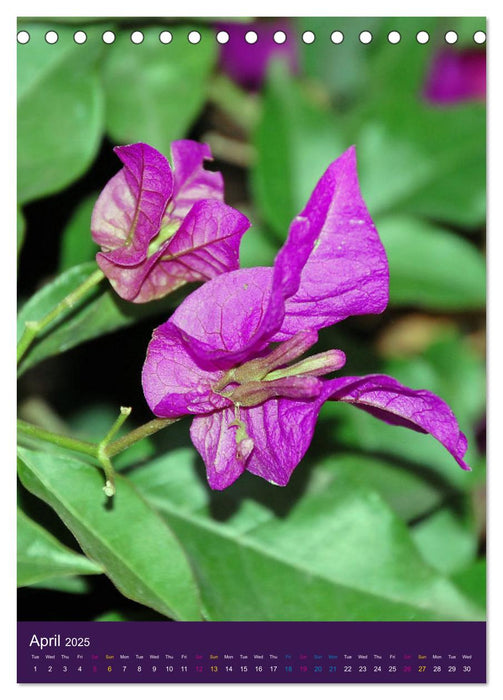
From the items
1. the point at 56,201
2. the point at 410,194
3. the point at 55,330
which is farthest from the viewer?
the point at 410,194

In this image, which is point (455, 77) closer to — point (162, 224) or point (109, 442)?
point (162, 224)

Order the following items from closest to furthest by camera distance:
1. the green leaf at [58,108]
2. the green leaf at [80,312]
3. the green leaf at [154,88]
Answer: the green leaf at [80,312]
the green leaf at [58,108]
the green leaf at [154,88]

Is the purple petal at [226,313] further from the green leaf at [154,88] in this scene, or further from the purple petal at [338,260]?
the green leaf at [154,88]

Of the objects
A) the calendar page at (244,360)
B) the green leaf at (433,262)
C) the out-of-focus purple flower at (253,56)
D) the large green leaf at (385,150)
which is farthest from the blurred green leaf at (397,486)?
the out-of-focus purple flower at (253,56)

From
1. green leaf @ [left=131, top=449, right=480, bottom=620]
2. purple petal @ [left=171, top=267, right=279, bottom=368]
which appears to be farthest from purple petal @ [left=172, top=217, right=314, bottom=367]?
green leaf @ [left=131, top=449, right=480, bottom=620]

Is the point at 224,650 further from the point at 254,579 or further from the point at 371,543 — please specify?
the point at 371,543

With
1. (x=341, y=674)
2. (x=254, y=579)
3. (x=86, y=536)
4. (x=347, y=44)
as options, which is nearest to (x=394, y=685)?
(x=341, y=674)

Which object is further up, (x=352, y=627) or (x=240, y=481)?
(x=240, y=481)
